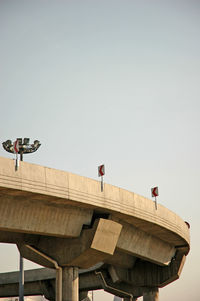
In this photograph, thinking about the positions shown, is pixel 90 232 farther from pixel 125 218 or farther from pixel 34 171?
pixel 34 171

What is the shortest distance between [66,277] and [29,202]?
286 inches

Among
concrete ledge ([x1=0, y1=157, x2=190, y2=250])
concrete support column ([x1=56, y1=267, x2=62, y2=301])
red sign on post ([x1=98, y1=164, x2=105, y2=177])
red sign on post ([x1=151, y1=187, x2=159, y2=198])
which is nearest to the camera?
concrete ledge ([x1=0, y1=157, x2=190, y2=250])

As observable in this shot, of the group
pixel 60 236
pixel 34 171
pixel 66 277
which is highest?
pixel 34 171

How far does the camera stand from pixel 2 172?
27906 millimetres

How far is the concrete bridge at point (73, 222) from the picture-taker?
3017 centimetres

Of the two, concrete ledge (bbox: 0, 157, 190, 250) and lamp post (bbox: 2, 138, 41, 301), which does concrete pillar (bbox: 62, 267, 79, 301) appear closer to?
concrete ledge (bbox: 0, 157, 190, 250)

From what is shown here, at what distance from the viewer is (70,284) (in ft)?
118

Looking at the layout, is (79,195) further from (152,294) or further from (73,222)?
(152,294)

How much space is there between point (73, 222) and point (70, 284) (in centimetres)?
439

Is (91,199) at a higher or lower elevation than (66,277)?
higher

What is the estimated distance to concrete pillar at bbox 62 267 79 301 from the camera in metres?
35.3

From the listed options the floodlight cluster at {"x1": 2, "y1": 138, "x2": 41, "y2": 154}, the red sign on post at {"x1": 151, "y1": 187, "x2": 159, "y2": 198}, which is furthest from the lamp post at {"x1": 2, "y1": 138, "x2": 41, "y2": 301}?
the red sign on post at {"x1": 151, "y1": 187, "x2": 159, "y2": 198}

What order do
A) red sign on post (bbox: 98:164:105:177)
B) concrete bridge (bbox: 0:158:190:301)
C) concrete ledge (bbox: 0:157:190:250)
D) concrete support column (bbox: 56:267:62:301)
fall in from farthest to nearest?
concrete support column (bbox: 56:267:62:301) < red sign on post (bbox: 98:164:105:177) < concrete bridge (bbox: 0:158:190:301) < concrete ledge (bbox: 0:157:190:250)

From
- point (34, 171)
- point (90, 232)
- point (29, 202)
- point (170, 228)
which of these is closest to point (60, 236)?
point (90, 232)
